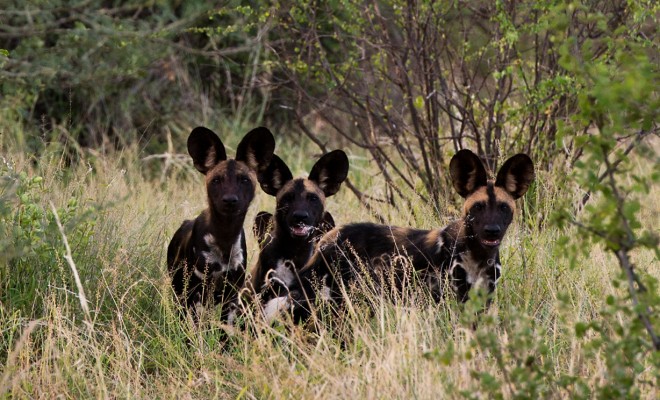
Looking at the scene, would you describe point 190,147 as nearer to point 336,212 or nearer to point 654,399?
point 336,212

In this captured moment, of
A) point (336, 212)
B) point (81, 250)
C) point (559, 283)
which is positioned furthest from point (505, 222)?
point (336, 212)

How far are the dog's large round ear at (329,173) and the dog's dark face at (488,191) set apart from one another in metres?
0.72

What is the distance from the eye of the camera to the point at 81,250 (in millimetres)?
4941

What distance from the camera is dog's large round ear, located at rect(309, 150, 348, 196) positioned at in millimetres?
5289

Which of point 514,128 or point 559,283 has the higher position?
point 514,128

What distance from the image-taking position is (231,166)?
501cm

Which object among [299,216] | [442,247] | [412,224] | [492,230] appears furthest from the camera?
[412,224]

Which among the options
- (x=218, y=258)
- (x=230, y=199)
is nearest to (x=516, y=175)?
(x=230, y=199)

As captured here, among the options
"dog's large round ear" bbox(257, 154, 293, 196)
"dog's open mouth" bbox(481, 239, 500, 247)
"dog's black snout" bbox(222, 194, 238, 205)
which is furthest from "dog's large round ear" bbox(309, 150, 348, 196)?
"dog's open mouth" bbox(481, 239, 500, 247)

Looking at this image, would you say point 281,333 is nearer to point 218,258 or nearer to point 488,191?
point 218,258

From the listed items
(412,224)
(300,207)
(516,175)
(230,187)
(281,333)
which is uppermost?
(516,175)

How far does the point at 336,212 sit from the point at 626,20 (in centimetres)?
217

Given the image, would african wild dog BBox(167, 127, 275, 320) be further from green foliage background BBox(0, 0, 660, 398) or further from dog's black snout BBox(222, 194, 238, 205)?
green foliage background BBox(0, 0, 660, 398)

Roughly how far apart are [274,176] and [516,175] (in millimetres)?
1220
